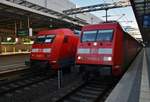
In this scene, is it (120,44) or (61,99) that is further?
(120,44)

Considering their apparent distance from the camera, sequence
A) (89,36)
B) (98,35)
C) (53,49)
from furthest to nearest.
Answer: (53,49) → (89,36) → (98,35)

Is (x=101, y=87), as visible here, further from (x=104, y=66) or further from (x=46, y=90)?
(x=46, y=90)

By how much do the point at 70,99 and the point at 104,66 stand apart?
279 cm

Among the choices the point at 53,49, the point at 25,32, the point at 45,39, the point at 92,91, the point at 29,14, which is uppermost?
the point at 29,14

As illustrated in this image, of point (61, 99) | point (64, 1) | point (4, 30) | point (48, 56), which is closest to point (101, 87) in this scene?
point (61, 99)

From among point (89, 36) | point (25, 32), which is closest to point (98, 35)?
point (89, 36)

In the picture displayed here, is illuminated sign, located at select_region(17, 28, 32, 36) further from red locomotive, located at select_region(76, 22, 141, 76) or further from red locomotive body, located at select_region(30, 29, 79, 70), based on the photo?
red locomotive, located at select_region(76, 22, 141, 76)

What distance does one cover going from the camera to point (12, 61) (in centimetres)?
1700

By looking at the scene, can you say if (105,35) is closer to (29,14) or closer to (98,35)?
(98,35)

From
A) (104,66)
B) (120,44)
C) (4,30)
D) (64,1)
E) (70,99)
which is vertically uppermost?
(64,1)

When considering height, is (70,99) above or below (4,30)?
below

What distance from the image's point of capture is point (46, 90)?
966 centimetres

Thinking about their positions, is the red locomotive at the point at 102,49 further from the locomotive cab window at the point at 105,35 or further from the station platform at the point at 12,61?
the station platform at the point at 12,61

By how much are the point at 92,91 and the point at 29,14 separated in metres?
11.0
